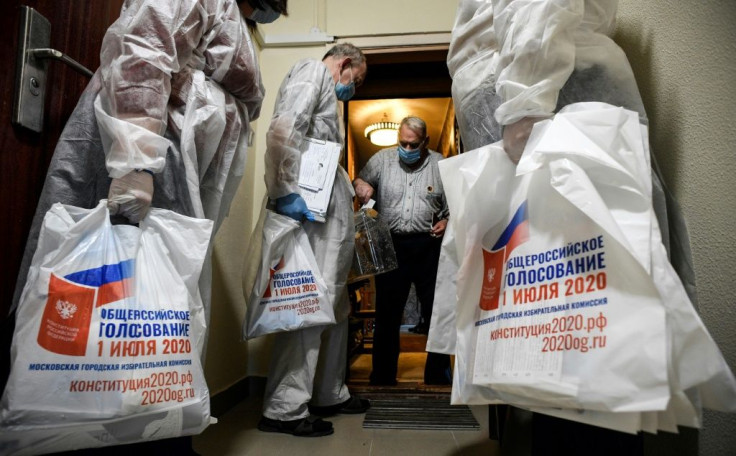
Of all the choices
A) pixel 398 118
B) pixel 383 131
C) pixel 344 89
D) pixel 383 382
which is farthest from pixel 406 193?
pixel 398 118

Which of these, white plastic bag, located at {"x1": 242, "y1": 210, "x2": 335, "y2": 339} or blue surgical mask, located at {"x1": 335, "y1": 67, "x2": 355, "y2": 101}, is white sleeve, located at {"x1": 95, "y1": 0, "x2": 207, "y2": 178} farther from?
blue surgical mask, located at {"x1": 335, "y1": 67, "x2": 355, "y2": 101}

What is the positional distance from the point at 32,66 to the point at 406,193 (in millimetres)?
1740

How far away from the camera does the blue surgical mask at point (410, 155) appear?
Result: 2.28m

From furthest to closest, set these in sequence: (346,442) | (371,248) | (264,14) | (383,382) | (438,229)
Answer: (438,229)
(383,382)
(371,248)
(346,442)
(264,14)

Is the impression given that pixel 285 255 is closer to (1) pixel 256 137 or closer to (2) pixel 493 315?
(2) pixel 493 315

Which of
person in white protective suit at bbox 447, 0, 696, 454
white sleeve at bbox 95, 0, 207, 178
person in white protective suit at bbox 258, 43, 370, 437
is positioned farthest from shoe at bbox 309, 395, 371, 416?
white sleeve at bbox 95, 0, 207, 178

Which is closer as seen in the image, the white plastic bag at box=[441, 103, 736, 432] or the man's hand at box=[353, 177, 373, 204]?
the white plastic bag at box=[441, 103, 736, 432]

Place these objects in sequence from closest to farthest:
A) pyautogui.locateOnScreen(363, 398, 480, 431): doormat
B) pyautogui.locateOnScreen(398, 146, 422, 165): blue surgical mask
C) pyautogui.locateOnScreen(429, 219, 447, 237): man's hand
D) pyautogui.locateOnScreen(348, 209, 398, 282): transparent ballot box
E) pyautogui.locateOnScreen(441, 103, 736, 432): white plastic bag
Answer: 1. pyautogui.locateOnScreen(441, 103, 736, 432): white plastic bag
2. pyautogui.locateOnScreen(363, 398, 480, 431): doormat
3. pyautogui.locateOnScreen(348, 209, 398, 282): transparent ballot box
4. pyautogui.locateOnScreen(429, 219, 447, 237): man's hand
5. pyautogui.locateOnScreen(398, 146, 422, 165): blue surgical mask

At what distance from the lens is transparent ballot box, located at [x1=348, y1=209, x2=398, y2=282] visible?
72.2 inches

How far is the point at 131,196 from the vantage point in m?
0.71

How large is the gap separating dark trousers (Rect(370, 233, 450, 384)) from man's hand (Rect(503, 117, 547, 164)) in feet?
4.88

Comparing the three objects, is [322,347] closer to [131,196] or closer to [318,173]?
[318,173]

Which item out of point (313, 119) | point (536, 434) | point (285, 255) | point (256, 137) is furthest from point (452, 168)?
point (256, 137)

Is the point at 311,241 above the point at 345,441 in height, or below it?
above
